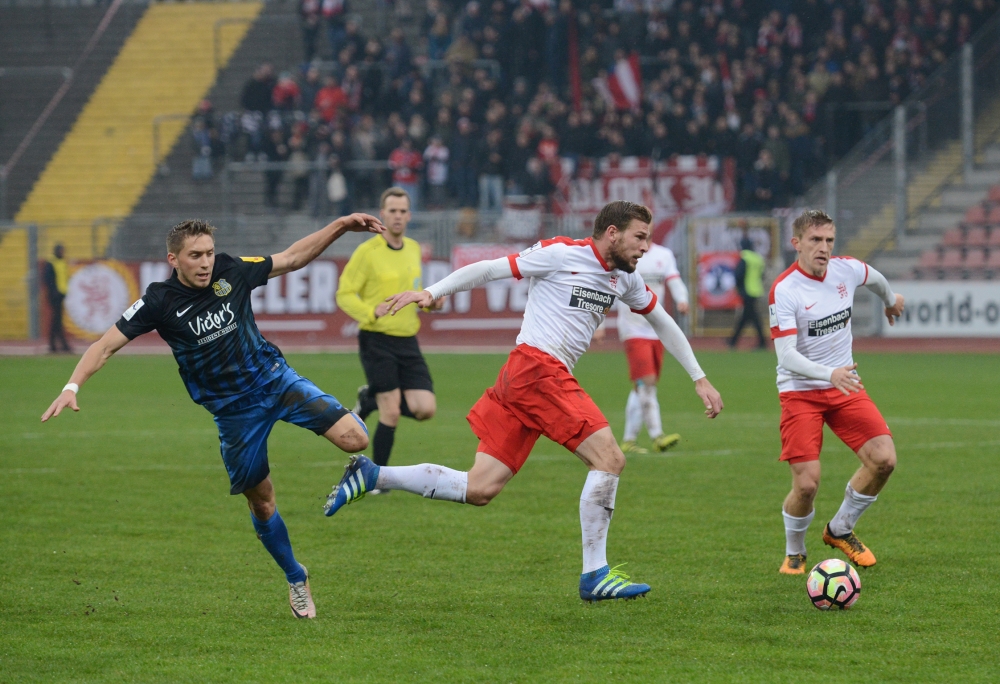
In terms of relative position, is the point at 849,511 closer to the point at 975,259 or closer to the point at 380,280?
the point at 380,280

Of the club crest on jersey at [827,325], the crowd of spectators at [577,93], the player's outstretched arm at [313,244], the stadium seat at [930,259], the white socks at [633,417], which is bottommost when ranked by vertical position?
the white socks at [633,417]

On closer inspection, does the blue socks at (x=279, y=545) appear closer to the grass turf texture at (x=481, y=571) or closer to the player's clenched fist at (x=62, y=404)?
the grass turf texture at (x=481, y=571)

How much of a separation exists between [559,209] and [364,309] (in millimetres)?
18640

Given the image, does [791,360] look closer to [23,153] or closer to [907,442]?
[907,442]

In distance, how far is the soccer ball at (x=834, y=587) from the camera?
645 cm

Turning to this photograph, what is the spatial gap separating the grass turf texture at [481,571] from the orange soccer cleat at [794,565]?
0.10 m

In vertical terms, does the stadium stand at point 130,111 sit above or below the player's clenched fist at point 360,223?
above

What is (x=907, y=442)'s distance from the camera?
42.6 feet

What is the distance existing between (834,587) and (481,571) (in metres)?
2.12

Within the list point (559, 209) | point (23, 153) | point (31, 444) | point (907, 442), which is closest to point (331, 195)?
point (559, 209)

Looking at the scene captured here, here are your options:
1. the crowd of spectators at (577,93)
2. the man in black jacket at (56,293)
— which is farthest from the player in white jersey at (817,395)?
the man in black jacket at (56,293)

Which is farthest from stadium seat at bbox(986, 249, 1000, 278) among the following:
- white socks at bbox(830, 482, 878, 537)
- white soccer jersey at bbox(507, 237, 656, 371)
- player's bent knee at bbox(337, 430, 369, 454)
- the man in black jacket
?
player's bent knee at bbox(337, 430, 369, 454)

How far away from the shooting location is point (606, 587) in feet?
21.8

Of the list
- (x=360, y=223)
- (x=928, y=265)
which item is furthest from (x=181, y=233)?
(x=928, y=265)
